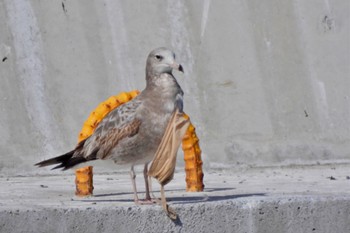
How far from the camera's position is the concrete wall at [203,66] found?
1234cm

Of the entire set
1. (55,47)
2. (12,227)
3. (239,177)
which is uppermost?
(55,47)

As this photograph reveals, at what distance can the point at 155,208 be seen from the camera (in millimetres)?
6961

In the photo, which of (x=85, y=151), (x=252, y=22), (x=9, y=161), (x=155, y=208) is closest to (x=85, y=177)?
(x=85, y=151)

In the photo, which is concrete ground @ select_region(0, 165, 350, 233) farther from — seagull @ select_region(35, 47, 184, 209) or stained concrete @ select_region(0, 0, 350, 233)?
stained concrete @ select_region(0, 0, 350, 233)

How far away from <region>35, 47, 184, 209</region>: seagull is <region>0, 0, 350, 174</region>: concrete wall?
4399 millimetres

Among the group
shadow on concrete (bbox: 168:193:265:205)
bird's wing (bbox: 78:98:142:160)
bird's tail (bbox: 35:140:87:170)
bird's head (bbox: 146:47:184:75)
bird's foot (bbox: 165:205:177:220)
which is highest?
bird's head (bbox: 146:47:184:75)

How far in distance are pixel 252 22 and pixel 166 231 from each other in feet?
20.0

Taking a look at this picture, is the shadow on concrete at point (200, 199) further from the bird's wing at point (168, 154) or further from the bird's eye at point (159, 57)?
the bird's eye at point (159, 57)

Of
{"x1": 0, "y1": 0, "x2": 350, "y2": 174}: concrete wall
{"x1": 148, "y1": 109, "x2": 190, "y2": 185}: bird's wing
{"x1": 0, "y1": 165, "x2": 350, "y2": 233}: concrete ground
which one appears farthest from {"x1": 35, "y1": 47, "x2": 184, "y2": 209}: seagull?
{"x1": 0, "y1": 0, "x2": 350, "y2": 174}: concrete wall

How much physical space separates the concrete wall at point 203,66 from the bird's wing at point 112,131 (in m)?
4.26

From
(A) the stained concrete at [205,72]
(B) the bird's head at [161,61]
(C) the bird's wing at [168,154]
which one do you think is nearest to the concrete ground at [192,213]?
(C) the bird's wing at [168,154]

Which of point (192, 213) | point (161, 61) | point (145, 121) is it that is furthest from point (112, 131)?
point (192, 213)

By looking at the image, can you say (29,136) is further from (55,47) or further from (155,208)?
(155,208)

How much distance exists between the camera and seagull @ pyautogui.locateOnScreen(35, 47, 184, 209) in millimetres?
7543
